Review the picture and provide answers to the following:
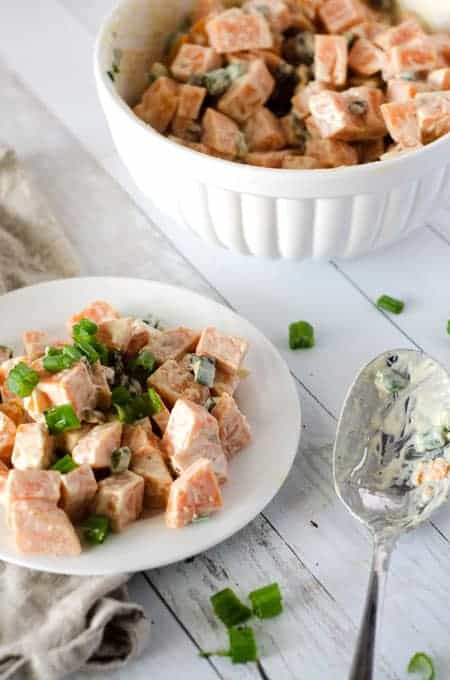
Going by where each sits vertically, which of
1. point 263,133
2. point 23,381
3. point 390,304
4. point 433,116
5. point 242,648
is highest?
point 433,116

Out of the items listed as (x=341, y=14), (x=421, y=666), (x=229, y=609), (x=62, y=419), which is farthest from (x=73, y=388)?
(x=341, y=14)

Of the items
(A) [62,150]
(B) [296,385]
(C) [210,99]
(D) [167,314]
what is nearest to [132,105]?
(C) [210,99]

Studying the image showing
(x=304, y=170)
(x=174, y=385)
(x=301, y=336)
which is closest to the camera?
(x=174, y=385)

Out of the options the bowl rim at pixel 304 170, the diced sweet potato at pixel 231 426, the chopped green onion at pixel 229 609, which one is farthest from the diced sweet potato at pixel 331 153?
the chopped green onion at pixel 229 609

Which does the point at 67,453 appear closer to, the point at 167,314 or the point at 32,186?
the point at 167,314

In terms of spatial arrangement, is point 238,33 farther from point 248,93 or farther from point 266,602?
point 266,602

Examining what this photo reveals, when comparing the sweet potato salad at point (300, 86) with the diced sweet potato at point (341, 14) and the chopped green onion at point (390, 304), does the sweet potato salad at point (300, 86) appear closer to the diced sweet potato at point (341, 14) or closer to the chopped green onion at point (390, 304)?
the diced sweet potato at point (341, 14)

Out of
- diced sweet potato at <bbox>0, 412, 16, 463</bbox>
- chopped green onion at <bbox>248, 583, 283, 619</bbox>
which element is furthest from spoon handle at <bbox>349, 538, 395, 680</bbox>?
diced sweet potato at <bbox>0, 412, 16, 463</bbox>
